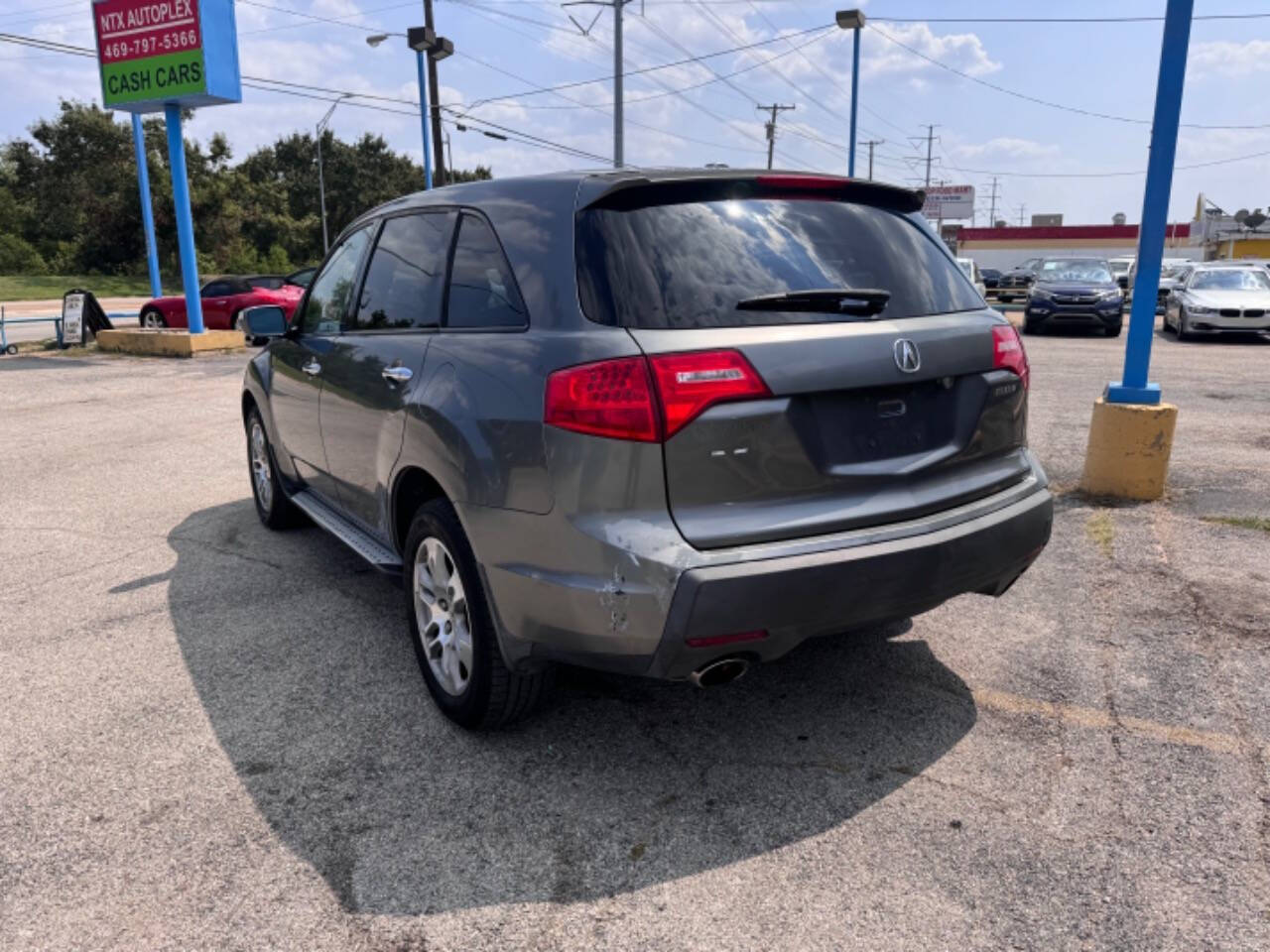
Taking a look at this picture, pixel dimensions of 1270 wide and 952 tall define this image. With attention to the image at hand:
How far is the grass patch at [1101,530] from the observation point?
17.5 feet

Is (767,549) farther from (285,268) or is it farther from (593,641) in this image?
(285,268)

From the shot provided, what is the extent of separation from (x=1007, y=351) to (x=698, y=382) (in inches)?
52.0

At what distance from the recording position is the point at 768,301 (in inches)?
113

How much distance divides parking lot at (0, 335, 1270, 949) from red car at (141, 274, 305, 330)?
15563 mm

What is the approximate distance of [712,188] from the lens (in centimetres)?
303

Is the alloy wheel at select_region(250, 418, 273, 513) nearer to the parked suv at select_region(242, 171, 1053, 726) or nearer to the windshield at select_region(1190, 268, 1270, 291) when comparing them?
the parked suv at select_region(242, 171, 1053, 726)

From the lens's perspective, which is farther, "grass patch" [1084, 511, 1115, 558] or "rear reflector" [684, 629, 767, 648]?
"grass patch" [1084, 511, 1115, 558]

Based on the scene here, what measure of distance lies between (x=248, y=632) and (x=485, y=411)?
6.60 feet

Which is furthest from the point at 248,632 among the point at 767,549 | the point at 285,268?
the point at 285,268

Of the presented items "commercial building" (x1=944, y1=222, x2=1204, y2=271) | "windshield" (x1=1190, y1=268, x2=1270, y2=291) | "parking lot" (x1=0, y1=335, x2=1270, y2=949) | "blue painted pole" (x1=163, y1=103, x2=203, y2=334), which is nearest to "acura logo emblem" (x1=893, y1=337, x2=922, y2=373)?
"parking lot" (x1=0, y1=335, x2=1270, y2=949)

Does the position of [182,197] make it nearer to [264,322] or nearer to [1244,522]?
[264,322]

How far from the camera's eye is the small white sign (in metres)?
17.4

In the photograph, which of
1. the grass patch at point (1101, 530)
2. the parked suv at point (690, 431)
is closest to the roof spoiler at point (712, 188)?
the parked suv at point (690, 431)

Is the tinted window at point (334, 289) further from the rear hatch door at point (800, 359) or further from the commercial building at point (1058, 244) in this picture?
the commercial building at point (1058, 244)
